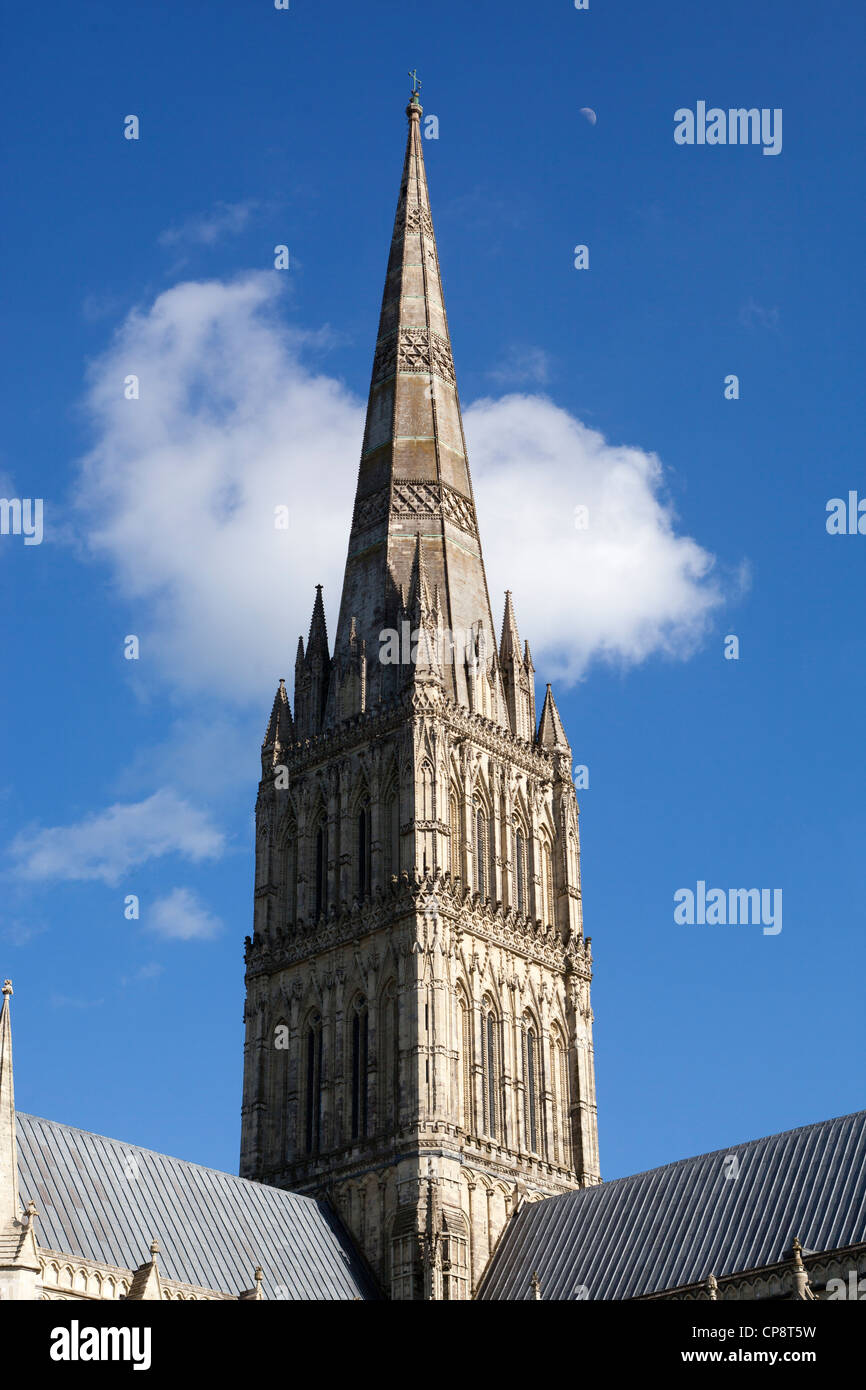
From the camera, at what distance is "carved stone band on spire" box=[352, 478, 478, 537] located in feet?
211

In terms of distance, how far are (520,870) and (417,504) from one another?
12946 millimetres

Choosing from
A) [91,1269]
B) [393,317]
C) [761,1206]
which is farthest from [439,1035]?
[393,317]

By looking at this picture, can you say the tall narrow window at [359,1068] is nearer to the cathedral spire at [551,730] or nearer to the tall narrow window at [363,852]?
the tall narrow window at [363,852]

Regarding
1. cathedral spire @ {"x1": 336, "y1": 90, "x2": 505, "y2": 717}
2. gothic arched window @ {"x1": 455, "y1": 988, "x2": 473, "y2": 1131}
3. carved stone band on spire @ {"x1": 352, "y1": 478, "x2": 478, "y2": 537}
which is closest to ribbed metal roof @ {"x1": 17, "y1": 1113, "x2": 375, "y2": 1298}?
gothic arched window @ {"x1": 455, "y1": 988, "x2": 473, "y2": 1131}

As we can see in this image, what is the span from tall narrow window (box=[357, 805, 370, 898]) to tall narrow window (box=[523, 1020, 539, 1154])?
650 cm

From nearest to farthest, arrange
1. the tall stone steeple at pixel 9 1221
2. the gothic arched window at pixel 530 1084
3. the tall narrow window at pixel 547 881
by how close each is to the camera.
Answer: the tall stone steeple at pixel 9 1221 → the gothic arched window at pixel 530 1084 → the tall narrow window at pixel 547 881

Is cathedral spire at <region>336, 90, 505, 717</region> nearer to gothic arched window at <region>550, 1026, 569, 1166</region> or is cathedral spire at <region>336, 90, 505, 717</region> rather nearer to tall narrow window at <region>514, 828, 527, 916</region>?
tall narrow window at <region>514, 828, 527, 916</region>

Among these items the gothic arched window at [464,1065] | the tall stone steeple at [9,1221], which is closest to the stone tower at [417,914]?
the gothic arched window at [464,1065]

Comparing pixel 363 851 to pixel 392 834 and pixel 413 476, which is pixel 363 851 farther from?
pixel 413 476

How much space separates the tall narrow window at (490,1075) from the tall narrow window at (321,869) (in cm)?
624

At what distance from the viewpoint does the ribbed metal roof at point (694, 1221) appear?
46375mm

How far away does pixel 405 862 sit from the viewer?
56688 millimetres
